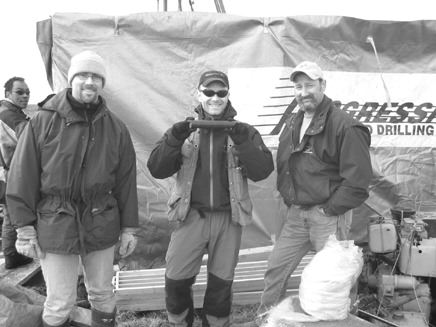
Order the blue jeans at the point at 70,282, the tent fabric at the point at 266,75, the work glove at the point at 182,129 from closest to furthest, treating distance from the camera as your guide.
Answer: the blue jeans at the point at 70,282 → the work glove at the point at 182,129 → the tent fabric at the point at 266,75

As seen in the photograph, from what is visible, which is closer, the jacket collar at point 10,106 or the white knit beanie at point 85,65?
the white knit beanie at point 85,65

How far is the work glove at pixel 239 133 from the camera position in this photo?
8.92 feet

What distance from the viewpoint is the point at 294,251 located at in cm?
308

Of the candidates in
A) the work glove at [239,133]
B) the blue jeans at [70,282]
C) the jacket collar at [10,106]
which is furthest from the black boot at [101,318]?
the jacket collar at [10,106]

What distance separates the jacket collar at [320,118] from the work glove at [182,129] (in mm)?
831

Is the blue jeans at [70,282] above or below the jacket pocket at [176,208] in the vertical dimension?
below

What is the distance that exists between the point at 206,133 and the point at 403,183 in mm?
Answer: 2849

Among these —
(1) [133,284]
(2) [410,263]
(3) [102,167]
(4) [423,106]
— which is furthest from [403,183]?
(3) [102,167]

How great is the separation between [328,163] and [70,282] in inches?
73.6

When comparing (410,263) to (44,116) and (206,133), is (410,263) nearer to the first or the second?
(206,133)

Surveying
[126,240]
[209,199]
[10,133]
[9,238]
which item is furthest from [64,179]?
[9,238]

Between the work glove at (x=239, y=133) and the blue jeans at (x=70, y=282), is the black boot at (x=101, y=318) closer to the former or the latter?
the blue jeans at (x=70, y=282)

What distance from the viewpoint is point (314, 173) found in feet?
9.54

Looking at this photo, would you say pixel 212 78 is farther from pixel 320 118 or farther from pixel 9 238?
pixel 9 238
